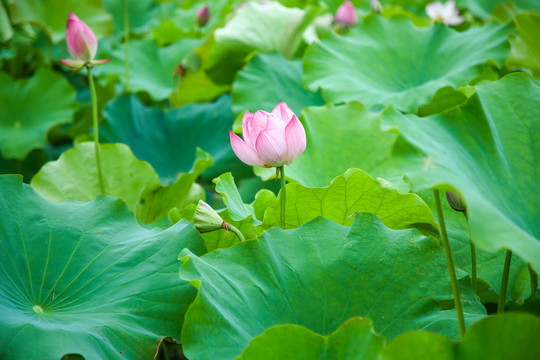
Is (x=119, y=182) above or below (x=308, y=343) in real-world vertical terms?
below

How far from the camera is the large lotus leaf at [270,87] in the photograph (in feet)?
5.63

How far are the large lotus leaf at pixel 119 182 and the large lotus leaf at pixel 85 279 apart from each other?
0.34 m

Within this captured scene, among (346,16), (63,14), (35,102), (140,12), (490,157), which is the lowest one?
(35,102)

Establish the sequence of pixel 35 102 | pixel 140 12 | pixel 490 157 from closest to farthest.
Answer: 1. pixel 490 157
2. pixel 35 102
3. pixel 140 12

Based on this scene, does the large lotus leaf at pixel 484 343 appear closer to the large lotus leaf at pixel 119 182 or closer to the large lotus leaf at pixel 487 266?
the large lotus leaf at pixel 487 266

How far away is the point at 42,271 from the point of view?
951 mm

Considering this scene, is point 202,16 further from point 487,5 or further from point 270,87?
point 487,5

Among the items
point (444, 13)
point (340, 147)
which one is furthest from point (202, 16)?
point (340, 147)

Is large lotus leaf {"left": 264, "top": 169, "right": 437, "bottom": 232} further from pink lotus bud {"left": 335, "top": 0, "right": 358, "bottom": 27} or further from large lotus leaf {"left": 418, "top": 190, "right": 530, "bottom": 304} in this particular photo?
pink lotus bud {"left": 335, "top": 0, "right": 358, "bottom": 27}

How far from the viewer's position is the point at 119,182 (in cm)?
148

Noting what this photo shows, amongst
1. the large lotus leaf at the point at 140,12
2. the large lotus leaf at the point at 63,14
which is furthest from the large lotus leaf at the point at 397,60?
the large lotus leaf at the point at 140,12

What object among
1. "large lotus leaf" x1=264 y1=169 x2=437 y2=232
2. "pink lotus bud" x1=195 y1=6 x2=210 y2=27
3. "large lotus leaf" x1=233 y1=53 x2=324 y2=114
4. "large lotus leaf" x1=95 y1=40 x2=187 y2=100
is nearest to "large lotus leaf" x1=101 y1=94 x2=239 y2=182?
"large lotus leaf" x1=233 y1=53 x2=324 y2=114

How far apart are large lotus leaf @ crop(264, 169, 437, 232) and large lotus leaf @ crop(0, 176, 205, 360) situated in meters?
0.23

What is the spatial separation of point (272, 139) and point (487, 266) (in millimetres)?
572
